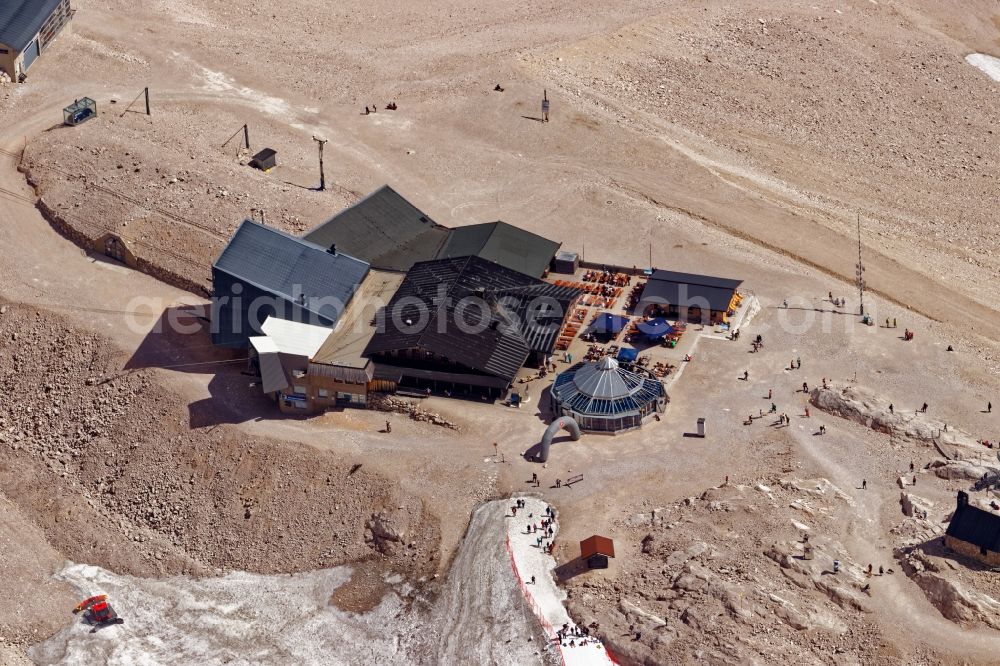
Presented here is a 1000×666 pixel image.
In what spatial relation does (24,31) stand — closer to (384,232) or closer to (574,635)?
(384,232)

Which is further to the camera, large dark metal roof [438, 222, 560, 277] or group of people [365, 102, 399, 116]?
A: group of people [365, 102, 399, 116]

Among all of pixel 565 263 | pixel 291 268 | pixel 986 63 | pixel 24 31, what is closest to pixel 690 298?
pixel 565 263

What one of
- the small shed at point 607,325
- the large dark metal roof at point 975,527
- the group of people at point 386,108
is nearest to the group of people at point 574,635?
the large dark metal roof at point 975,527

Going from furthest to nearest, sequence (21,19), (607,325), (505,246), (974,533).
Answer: (21,19) → (505,246) → (607,325) → (974,533)

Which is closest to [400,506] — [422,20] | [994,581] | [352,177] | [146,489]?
[146,489]

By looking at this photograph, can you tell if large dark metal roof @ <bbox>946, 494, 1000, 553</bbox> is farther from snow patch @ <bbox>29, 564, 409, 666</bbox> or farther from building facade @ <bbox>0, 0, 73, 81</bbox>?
building facade @ <bbox>0, 0, 73, 81</bbox>

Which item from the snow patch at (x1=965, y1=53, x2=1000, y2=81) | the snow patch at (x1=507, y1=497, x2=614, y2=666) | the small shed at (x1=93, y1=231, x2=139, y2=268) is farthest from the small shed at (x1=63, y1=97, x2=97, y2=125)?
the snow patch at (x1=965, y1=53, x2=1000, y2=81)

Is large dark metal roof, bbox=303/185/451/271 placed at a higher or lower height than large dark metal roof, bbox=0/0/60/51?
lower
